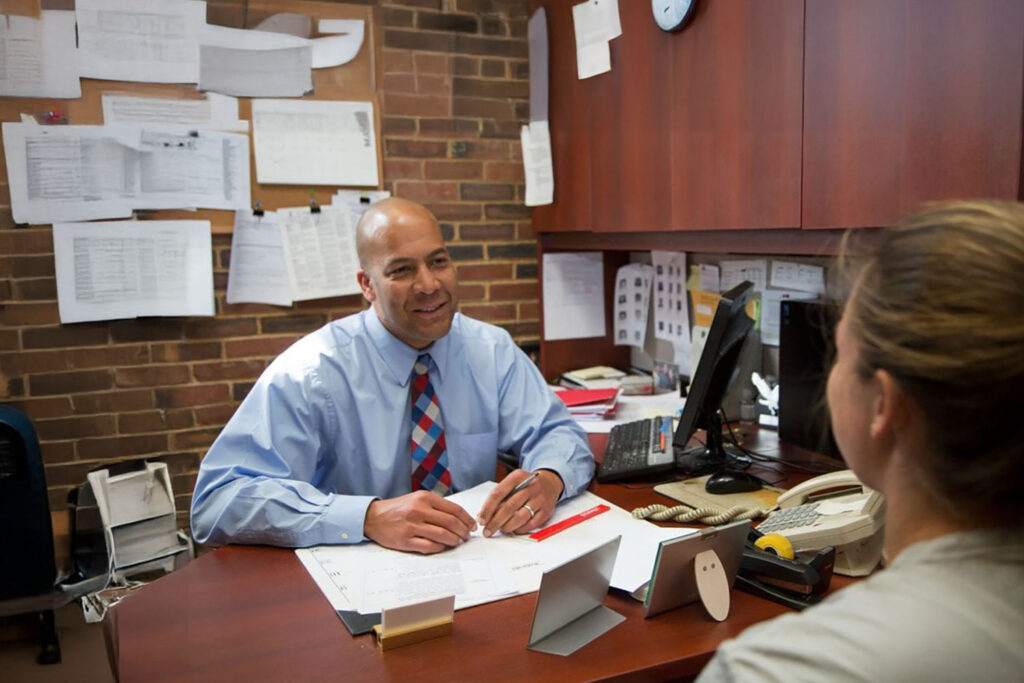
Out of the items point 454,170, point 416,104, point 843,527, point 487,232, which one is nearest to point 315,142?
point 416,104

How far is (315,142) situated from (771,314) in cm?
162

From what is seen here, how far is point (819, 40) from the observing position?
1.60 m

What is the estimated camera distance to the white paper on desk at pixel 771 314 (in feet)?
7.73

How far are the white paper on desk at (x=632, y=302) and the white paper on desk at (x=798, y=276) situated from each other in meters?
0.66

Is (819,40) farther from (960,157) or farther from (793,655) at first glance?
(793,655)

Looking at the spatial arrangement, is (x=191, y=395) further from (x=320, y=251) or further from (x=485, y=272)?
(x=485, y=272)

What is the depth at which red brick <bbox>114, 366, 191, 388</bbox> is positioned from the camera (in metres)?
2.62

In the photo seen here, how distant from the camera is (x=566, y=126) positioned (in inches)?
109

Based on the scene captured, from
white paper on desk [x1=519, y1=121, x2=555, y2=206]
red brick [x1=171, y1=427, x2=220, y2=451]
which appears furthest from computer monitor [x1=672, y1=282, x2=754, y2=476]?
red brick [x1=171, y1=427, x2=220, y2=451]

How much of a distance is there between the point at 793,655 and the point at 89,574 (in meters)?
2.49

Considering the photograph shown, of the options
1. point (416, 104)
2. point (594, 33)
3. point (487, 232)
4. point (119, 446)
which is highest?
point (594, 33)

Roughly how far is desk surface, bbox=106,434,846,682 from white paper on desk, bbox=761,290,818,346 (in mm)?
1247

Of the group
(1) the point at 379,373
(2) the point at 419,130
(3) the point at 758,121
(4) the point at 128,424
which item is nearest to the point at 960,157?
(3) the point at 758,121

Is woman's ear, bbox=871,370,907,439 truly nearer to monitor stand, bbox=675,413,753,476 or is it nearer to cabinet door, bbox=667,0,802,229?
cabinet door, bbox=667,0,802,229
